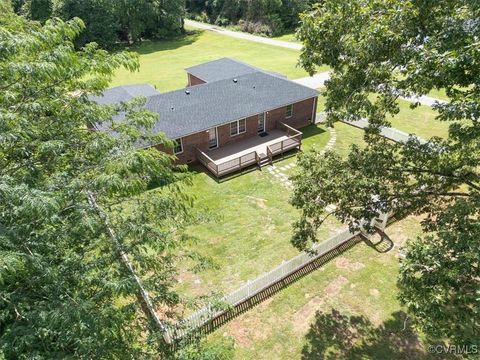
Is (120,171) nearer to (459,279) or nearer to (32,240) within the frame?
(32,240)

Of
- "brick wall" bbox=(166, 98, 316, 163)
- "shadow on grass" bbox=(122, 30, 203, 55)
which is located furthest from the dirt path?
"brick wall" bbox=(166, 98, 316, 163)

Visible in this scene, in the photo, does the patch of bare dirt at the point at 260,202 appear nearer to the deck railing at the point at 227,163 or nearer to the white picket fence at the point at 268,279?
the deck railing at the point at 227,163

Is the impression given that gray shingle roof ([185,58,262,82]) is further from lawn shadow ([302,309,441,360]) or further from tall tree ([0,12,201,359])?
tall tree ([0,12,201,359])

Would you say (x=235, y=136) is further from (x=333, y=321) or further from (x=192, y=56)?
(x=192, y=56)

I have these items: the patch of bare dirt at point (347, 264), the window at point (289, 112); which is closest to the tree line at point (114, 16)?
the window at point (289, 112)

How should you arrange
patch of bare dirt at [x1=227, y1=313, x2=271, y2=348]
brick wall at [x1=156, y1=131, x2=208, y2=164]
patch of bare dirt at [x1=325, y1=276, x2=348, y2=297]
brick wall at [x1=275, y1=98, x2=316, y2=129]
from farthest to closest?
brick wall at [x1=275, y1=98, x2=316, y2=129] → brick wall at [x1=156, y1=131, x2=208, y2=164] → patch of bare dirt at [x1=325, y1=276, x2=348, y2=297] → patch of bare dirt at [x1=227, y1=313, x2=271, y2=348]

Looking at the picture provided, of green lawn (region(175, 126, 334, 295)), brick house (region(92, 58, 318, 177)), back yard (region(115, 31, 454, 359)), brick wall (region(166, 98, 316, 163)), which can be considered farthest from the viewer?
brick wall (region(166, 98, 316, 163))
